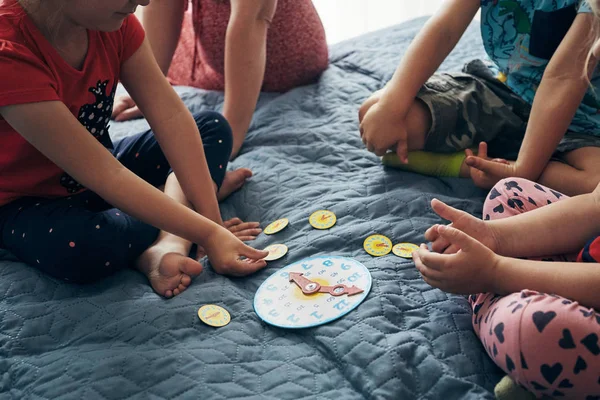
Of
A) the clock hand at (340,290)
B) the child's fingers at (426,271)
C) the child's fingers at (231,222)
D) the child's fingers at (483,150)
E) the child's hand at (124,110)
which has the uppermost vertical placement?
the child's fingers at (483,150)

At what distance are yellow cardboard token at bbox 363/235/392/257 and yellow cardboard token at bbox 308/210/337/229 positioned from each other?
2.9 inches

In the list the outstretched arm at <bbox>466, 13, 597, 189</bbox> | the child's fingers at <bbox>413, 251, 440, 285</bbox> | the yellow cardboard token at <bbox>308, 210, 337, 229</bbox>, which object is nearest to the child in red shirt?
the yellow cardboard token at <bbox>308, 210, 337, 229</bbox>

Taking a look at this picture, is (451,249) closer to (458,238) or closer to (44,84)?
(458,238)

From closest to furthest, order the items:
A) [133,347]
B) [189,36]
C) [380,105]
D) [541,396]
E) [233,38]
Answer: [541,396] < [133,347] < [380,105] < [233,38] < [189,36]

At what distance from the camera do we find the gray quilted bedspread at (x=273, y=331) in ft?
2.27

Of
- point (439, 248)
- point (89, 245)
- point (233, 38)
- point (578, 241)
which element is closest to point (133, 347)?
point (89, 245)

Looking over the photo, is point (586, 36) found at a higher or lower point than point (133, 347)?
higher

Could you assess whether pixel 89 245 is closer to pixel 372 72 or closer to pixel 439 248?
pixel 439 248

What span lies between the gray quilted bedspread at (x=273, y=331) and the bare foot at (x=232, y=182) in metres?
0.01

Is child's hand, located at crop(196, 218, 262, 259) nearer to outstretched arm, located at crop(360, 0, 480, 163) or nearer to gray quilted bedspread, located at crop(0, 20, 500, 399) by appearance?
gray quilted bedspread, located at crop(0, 20, 500, 399)

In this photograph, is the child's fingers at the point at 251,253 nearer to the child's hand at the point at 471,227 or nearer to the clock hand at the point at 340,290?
the clock hand at the point at 340,290

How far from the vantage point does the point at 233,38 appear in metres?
1.25

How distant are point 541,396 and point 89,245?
2.00 ft

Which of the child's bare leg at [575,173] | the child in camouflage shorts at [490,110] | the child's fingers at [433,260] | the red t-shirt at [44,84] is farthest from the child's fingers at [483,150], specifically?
the red t-shirt at [44,84]
